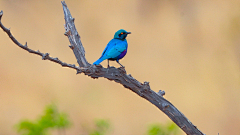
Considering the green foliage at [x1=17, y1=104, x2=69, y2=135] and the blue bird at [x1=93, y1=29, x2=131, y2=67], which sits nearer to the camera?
the blue bird at [x1=93, y1=29, x2=131, y2=67]

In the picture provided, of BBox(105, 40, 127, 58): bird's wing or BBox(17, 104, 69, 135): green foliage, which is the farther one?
BBox(17, 104, 69, 135): green foliage

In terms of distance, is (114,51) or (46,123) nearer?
(114,51)

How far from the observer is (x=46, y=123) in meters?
3.79

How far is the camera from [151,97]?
6.54 ft

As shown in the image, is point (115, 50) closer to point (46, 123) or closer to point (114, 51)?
point (114, 51)

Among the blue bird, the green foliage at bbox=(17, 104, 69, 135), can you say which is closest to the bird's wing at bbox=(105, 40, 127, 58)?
the blue bird

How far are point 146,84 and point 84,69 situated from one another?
491 millimetres

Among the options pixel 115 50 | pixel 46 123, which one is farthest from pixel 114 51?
pixel 46 123

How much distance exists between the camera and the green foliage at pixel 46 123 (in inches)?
148

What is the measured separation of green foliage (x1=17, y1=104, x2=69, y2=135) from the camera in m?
3.75

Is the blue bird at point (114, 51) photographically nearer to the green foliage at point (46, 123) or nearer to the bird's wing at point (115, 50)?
the bird's wing at point (115, 50)

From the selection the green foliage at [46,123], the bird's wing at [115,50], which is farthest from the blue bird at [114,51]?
the green foliage at [46,123]

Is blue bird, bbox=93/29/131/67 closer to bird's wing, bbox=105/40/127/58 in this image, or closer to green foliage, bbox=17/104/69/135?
bird's wing, bbox=105/40/127/58

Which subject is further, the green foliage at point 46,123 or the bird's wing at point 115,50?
the green foliage at point 46,123
